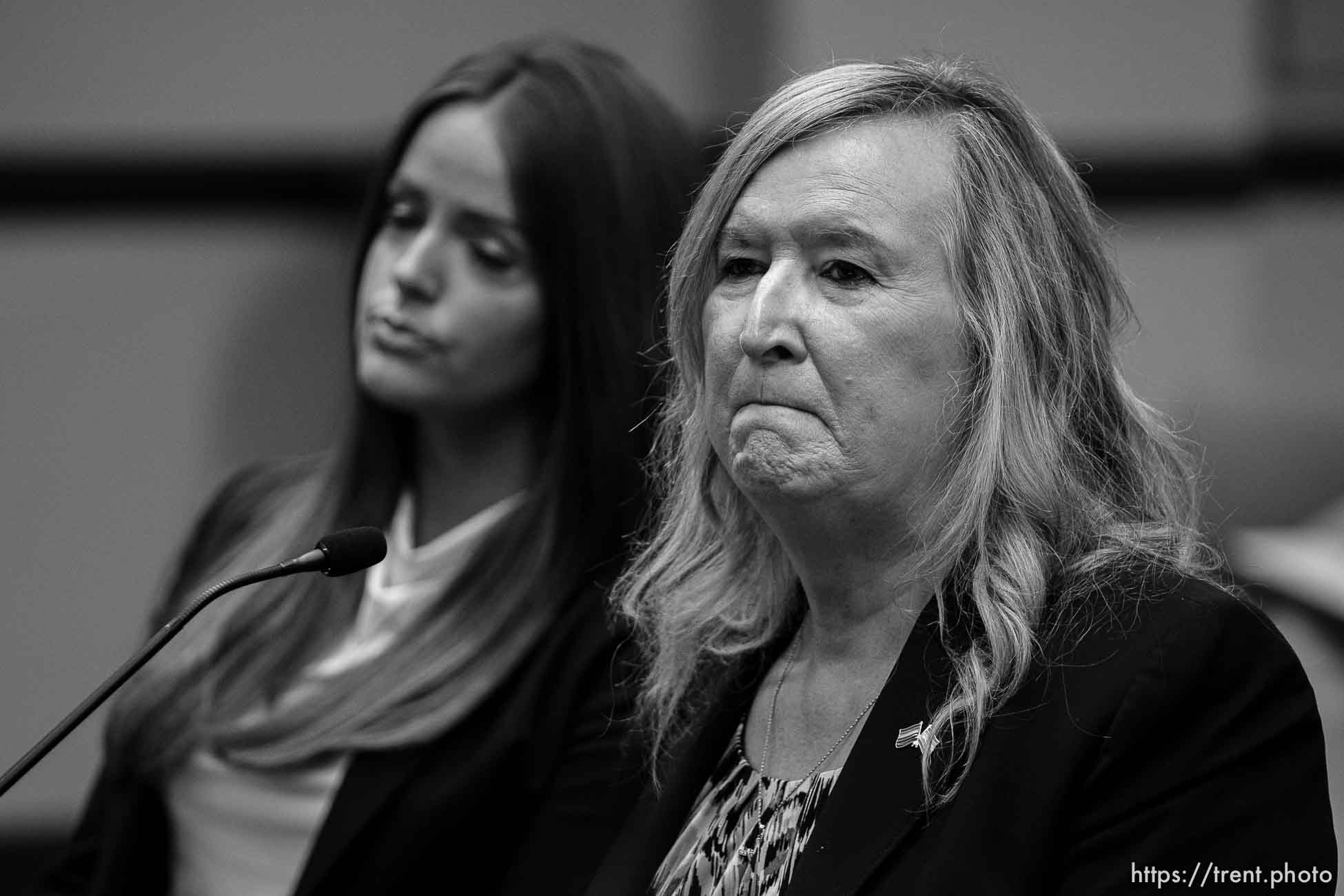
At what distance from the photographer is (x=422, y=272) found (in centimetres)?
222

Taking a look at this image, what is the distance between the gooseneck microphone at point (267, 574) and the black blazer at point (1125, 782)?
0.53 m

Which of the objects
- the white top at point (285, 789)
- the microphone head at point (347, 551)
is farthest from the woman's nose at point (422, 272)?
the microphone head at point (347, 551)

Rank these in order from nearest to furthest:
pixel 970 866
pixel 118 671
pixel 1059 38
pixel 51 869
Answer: pixel 970 866 < pixel 118 671 < pixel 51 869 < pixel 1059 38

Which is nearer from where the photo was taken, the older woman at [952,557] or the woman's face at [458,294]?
the older woman at [952,557]

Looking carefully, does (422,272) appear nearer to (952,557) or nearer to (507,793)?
(507,793)

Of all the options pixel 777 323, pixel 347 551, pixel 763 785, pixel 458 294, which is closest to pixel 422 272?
pixel 458 294

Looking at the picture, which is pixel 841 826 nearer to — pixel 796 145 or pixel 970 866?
pixel 970 866

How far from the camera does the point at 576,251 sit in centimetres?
223

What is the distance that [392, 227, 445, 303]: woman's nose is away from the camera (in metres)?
2.22

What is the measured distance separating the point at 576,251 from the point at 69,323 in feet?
8.63

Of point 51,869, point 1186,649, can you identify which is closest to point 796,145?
point 1186,649

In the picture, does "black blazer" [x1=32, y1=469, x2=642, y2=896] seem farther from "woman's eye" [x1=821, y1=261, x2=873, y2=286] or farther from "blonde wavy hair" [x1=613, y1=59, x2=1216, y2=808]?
"woman's eye" [x1=821, y1=261, x2=873, y2=286]

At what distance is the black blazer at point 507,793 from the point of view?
6.57ft

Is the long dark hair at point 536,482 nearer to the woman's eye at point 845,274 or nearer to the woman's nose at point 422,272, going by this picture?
the woman's nose at point 422,272
